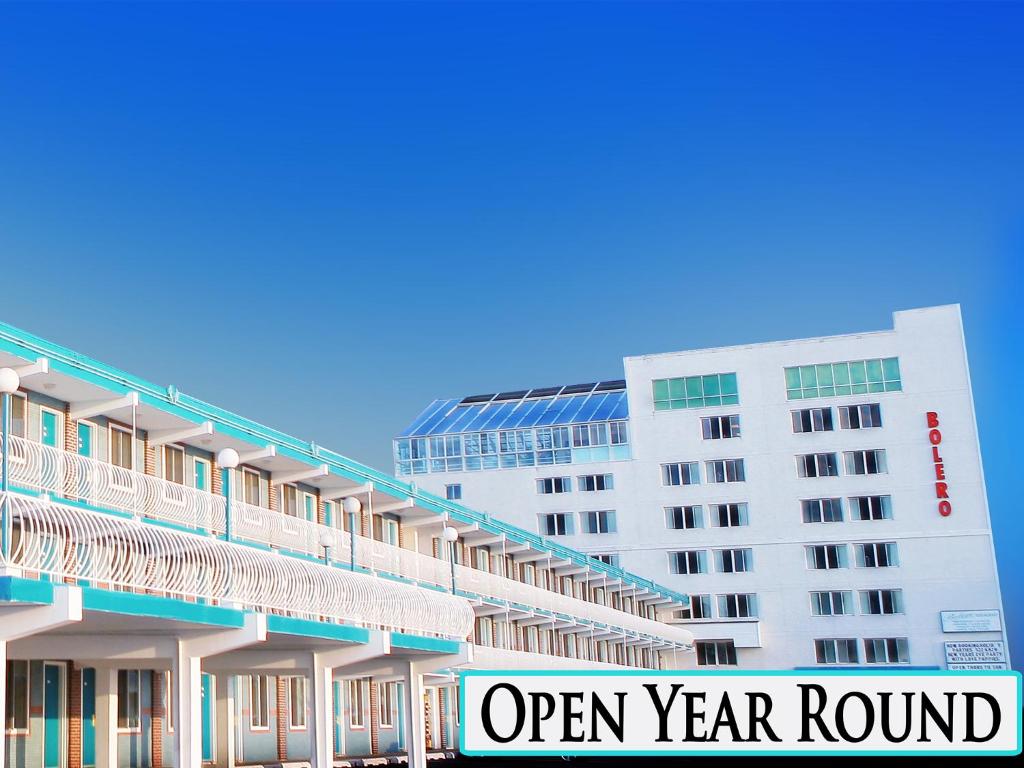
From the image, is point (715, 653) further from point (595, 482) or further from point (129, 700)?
point (129, 700)

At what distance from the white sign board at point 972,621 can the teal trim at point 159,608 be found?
60167mm

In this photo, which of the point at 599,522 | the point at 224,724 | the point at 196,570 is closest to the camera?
the point at 196,570

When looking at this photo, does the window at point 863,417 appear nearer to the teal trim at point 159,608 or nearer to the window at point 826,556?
the window at point 826,556

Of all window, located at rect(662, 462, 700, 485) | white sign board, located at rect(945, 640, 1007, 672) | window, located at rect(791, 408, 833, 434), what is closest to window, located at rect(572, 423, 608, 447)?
window, located at rect(662, 462, 700, 485)

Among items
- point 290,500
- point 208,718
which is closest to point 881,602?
point 290,500

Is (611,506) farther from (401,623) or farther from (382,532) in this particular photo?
(401,623)

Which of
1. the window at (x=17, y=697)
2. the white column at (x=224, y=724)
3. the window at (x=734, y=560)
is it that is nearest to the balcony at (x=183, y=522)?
the window at (x=17, y=697)

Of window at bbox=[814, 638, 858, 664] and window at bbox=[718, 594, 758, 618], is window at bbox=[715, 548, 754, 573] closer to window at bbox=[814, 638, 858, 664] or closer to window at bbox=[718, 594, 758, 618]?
window at bbox=[718, 594, 758, 618]

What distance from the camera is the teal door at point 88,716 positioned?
25.9m

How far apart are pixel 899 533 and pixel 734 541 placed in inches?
380

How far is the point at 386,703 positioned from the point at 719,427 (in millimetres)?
40598

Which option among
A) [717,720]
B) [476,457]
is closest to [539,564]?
[476,457]

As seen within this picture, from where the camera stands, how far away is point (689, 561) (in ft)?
253

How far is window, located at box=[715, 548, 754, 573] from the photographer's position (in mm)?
76188
